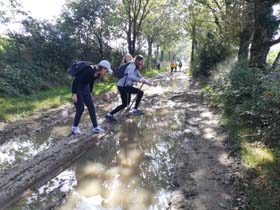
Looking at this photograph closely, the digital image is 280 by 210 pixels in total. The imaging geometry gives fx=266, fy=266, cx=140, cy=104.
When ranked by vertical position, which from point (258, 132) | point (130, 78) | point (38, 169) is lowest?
point (38, 169)

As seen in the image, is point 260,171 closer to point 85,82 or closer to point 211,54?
point 85,82

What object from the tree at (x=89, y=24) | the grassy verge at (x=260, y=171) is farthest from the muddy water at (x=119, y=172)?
the tree at (x=89, y=24)

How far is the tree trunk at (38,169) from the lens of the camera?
3.82 metres

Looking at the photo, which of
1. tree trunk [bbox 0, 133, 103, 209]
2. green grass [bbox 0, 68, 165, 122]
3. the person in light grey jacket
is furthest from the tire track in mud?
green grass [bbox 0, 68, 165, 122]

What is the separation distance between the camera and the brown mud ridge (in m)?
3.72

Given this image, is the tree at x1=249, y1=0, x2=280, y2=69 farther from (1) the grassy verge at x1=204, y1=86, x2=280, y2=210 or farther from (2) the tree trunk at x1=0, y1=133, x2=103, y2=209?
(2) the tree trunk at x1=0, y1=133, x2=103, y2=209

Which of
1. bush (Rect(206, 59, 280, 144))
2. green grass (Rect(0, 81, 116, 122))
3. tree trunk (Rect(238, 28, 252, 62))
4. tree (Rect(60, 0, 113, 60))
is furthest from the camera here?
tree (Rect(60, 0, 113, 60))

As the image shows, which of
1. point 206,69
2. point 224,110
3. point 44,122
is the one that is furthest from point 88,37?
point 224,110

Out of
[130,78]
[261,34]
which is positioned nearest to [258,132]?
[130,78]

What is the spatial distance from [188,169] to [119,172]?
1225mm

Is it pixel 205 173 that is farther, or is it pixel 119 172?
pixel 119 172

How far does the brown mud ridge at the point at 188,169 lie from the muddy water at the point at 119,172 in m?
0.17

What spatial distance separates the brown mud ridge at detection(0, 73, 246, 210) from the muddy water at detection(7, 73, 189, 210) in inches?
6.5

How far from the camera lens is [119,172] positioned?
473cm
